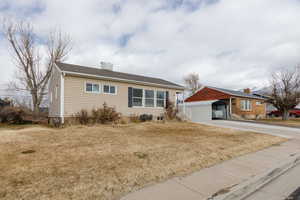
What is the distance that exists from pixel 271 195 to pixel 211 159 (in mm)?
1929

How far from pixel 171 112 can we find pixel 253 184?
40.3 feet

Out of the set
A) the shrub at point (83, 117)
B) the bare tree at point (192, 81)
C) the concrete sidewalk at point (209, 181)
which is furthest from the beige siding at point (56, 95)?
the bare tree at point (192, 81)

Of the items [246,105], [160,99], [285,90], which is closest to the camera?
[160,99]

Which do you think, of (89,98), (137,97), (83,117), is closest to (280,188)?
(83,117)

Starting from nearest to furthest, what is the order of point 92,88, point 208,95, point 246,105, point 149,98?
1. point 92,88
2. point 149,98
3. point 246,105
4. point 208,95

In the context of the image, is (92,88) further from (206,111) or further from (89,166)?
(206,111)

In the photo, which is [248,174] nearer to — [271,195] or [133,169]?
[271,195]

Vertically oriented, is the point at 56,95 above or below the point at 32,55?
below

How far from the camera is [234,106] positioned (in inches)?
892

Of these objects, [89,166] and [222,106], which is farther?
[222,106]

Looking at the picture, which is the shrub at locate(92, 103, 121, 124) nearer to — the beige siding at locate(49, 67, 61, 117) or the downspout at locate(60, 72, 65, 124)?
the downspout at locate(60, 72, 65, 124)

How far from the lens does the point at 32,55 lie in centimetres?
2022

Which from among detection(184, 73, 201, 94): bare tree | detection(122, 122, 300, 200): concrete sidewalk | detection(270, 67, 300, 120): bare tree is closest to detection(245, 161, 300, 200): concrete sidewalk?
detection(122, 122, 300, 200): concrete sidewalk

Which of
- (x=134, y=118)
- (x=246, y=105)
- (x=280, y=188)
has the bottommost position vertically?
(x=280, y=188)
